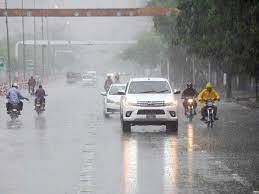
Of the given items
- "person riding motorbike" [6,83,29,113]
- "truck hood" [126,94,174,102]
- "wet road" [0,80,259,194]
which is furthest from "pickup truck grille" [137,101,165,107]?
"person riding motorbike" [6,83,29,113]

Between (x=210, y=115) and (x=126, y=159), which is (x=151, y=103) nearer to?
(x=210, y=115)

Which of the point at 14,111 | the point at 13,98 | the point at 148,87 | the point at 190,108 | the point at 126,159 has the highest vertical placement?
the point at 148,87

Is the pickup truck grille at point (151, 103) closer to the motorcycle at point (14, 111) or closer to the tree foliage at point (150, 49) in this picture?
the motorcycle at point (14, 111)

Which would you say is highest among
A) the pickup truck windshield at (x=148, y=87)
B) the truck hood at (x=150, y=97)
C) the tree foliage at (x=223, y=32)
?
the tree foliage at (x=223, y=32)

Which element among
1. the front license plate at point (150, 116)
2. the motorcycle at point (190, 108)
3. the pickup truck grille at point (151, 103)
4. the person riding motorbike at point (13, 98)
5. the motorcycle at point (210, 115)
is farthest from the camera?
the person riding motorbike at point (13, 98)

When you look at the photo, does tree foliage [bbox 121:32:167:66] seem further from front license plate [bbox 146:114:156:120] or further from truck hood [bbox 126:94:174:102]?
front license plate [bbox 146:114:156:120]

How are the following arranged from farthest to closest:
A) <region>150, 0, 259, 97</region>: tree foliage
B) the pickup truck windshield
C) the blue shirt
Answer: <region>150, 0, 259, 97</region>: tree foliage, the blue shirt, the pickup truck windshield

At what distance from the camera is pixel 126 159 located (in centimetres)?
1961

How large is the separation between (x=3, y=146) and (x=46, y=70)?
16061 centimetres

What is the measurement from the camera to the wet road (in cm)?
1487

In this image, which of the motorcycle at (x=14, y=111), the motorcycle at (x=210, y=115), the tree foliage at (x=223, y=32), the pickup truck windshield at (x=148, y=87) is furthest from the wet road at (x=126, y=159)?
the tree foliage at (x=223, y=32)

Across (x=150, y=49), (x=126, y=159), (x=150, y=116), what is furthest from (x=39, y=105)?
(x=150, y=49)

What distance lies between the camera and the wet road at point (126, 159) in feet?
48.8

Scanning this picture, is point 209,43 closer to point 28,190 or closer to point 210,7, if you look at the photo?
point 210,7
